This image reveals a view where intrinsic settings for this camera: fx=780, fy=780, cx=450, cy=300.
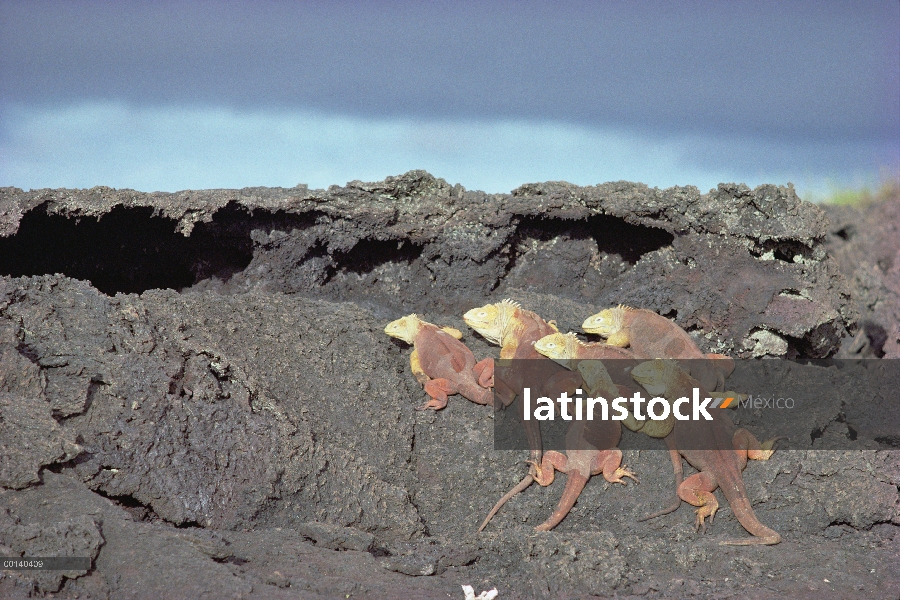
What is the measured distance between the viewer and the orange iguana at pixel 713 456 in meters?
4.87

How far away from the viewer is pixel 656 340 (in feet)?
19.5

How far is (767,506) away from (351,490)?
2680mm

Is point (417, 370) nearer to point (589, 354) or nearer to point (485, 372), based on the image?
point (485, 372)

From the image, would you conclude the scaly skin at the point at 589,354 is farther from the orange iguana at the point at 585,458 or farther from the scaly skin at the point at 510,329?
the orange iguana at the point at 585,458

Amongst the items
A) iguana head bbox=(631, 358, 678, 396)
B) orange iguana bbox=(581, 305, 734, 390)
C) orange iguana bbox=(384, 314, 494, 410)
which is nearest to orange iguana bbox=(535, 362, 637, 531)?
iguana head bbox=(631, 358, 678, 396)

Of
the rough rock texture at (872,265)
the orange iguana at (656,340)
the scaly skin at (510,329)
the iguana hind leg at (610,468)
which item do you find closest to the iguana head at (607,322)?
the orange iguana at (656,340)

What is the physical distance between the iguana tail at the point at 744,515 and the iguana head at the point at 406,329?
2375 mm

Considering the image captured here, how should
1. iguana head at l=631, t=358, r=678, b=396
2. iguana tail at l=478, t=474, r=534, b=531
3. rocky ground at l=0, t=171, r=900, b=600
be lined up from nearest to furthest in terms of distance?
rocky ground at l=0, t=171, r=900, b=600, iguana tail at l=478, t=474, r=534, b=531, iguana head at l=631, t=358, r=678, b=396

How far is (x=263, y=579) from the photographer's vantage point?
371cm

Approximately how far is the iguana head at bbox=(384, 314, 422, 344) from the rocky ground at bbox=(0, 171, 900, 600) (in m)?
0.16

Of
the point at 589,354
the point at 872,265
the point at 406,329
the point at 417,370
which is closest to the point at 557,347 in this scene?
the point at 589,354

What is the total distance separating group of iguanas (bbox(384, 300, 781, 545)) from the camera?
4992 mm

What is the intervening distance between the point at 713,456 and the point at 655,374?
2.24ft

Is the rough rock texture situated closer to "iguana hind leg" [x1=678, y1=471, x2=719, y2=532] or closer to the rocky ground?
the rocky ground
